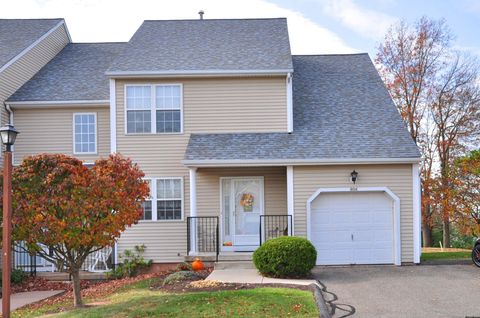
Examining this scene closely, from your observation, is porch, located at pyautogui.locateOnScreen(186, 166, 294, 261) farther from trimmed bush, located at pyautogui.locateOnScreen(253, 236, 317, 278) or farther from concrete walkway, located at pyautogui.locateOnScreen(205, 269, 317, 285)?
trimmed bush, located at pyautogui.locateOnScreen(253, 236, 317, 278)

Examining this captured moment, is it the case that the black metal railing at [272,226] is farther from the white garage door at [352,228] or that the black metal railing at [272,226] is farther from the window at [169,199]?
the window at [169,199]

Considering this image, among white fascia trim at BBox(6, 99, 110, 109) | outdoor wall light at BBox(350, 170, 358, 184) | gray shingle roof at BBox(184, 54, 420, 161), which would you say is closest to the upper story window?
gray shingle roof at BBox(184, 54, 420, 161)

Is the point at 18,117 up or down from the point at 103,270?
up

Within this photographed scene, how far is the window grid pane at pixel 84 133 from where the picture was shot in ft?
59.0

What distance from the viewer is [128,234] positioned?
54.7ft

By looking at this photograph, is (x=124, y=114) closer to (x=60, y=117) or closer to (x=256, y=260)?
(x=60, y=117)

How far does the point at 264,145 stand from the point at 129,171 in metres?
5.57

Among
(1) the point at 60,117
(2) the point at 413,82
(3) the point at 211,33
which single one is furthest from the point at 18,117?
(2) the point at 413,82

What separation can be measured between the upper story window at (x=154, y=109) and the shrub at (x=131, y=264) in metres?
3.51

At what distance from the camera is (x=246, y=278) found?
1279 centimetres

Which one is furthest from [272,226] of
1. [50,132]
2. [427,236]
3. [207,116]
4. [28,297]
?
[427,236]

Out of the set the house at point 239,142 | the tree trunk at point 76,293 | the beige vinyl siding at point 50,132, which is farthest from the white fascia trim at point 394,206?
the beige vinyl siding at point 50,132

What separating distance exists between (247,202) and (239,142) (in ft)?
5.89

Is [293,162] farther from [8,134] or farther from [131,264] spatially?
[8,134]
